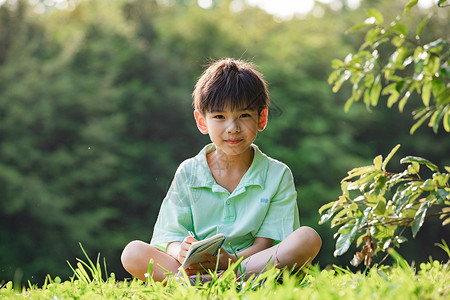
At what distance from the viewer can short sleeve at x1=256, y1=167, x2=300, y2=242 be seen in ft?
6.38

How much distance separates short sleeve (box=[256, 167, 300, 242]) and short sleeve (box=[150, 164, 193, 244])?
0.26 meters

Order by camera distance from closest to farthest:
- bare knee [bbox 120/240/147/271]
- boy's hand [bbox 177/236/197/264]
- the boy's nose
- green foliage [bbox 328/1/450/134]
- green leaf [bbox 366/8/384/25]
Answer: green foliage [bbox 328/1/450/134] → green leaf [bbox 366/8/384/25] → boy's hand [bbox 177/236/197/264] → bare knee [bbox 120/240/147/271] → the boy's nose

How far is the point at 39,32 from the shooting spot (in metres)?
7.27

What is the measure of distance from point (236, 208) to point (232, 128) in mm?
288

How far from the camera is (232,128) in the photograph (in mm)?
1933

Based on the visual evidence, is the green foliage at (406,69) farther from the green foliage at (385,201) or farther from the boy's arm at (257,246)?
the boy's arm at (257,246)

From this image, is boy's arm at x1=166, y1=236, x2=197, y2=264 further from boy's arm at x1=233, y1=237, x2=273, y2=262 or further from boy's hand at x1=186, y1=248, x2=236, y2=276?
boy's arm at x1=233, y1=237, x2=273, y2=262

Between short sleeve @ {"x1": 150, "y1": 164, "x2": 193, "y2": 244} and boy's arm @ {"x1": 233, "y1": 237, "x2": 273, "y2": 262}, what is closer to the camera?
boy's arm @ {"x1": 233, "y1": 237, "x2": 273, "y2": 262}

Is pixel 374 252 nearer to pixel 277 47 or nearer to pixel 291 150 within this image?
pixel 291 150

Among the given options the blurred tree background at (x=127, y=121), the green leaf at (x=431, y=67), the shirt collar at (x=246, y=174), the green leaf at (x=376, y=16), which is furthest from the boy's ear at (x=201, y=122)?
the blurred tree background at (x=127, y=121)

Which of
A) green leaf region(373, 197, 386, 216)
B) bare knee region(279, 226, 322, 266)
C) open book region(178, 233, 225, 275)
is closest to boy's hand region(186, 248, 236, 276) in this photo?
open book region(178, 233, 225, 275)

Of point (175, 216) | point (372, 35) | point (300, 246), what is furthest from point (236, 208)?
point (372, 35)

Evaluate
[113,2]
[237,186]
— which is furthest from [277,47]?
[237,186]

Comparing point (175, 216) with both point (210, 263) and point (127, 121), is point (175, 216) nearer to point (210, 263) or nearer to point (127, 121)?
point (210, 263)
